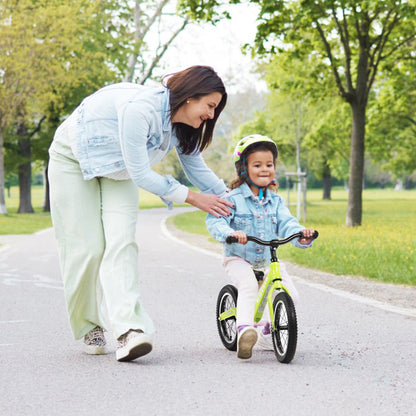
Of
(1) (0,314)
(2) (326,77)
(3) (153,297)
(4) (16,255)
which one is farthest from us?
(2) (326,77)

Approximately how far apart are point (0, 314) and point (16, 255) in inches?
223

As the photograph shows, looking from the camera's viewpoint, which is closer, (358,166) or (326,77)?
(358,166)

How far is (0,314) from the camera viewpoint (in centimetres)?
627

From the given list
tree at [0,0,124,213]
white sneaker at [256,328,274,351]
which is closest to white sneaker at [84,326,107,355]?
white sneaker at [256,328,274,351]

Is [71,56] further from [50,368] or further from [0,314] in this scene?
[50,368]

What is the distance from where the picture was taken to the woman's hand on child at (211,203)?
4113mm

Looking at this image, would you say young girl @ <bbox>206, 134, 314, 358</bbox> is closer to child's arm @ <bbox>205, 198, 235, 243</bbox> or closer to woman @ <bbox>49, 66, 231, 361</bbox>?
child's arm @ <bbox>205, 198, 235, 243</bbox>

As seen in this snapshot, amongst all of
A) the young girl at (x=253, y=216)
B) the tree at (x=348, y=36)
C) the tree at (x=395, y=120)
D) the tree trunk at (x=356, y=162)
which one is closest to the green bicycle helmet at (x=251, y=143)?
the young girl at (x=253, y=216)

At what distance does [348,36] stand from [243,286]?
13844 mm

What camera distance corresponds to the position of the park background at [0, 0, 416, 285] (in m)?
14.3

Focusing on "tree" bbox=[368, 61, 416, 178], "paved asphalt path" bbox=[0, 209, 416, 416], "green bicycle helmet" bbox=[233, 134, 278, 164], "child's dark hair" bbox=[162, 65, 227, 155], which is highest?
"tree" bbox=[368, 61, 416, 178]

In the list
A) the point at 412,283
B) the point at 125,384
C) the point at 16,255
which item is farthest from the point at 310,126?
the point at 125,384

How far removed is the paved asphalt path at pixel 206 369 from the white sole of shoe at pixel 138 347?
0.30ft

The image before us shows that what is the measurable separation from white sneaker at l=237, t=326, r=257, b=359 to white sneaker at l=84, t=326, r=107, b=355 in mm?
889
